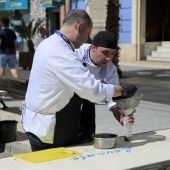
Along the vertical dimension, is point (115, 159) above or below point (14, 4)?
below

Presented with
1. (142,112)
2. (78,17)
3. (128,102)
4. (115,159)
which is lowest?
(142,112)

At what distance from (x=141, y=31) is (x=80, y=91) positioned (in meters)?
17.2

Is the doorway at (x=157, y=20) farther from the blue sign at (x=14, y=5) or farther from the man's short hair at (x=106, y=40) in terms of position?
the man's short hair at (x=106, y=40)

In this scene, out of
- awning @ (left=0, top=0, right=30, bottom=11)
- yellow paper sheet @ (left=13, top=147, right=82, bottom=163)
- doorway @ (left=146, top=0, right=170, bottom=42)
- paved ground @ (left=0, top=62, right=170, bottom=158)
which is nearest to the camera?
yellow paper sheet @ (left=13, top=147, right=82, bottom=163)

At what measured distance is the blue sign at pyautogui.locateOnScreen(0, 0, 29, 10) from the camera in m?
26.2

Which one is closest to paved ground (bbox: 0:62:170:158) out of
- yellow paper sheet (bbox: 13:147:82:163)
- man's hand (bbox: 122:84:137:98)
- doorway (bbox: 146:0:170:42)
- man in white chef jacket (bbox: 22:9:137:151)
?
man in white chef jacket (bbox: 22:9:137:151)

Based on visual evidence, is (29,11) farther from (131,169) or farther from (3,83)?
(131,169)

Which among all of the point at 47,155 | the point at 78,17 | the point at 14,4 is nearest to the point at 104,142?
the point at 47,155

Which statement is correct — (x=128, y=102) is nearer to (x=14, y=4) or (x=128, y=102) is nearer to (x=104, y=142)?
(x=104, y=142)

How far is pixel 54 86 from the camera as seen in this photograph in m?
3.15

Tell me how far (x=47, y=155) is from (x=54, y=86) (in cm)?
48

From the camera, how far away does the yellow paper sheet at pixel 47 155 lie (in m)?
2.94

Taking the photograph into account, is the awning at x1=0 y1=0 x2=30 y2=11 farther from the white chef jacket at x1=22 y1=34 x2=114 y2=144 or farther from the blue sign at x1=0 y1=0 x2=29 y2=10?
the white chef jacket at x1=22 y1=34 x2=114 y2=144

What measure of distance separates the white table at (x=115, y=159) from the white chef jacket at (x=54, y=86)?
0.33 meters
